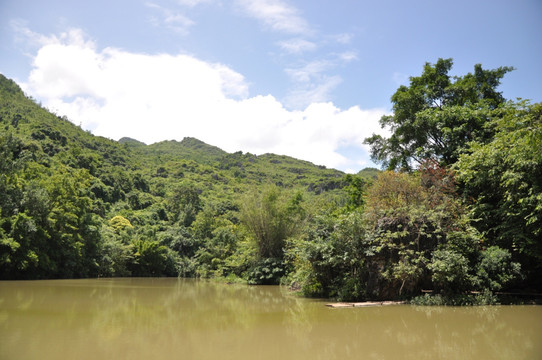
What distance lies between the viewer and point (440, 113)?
16.9 metres

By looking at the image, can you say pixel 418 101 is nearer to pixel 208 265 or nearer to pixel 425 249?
pixel 425 249

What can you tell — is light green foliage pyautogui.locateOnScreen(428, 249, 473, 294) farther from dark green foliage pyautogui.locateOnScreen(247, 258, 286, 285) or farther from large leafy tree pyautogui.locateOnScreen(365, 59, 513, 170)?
dark green foliage pyautogui.locateOnScreen(247, 258, 286, 285)

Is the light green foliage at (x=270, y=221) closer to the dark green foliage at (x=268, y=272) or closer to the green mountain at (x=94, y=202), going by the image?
the dark green foliage at (x=268, y=272)

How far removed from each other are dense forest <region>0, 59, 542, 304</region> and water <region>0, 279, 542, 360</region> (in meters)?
2.05

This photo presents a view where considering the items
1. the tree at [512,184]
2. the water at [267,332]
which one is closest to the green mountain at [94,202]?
the tree at [512,184]

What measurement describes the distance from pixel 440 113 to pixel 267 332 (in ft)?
45.4

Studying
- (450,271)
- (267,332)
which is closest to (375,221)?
(450,271)

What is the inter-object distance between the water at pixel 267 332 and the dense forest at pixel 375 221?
2.05 meters

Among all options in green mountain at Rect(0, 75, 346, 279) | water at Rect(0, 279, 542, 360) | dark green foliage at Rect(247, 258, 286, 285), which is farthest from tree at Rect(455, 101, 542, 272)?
green mountain at Rect(0, 75, 346, 279)

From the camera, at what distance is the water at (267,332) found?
545cm

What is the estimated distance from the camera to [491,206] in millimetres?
13180

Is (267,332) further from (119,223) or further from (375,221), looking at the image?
(119,223)

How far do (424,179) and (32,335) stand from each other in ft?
44.6

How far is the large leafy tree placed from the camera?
16203 millimetres
